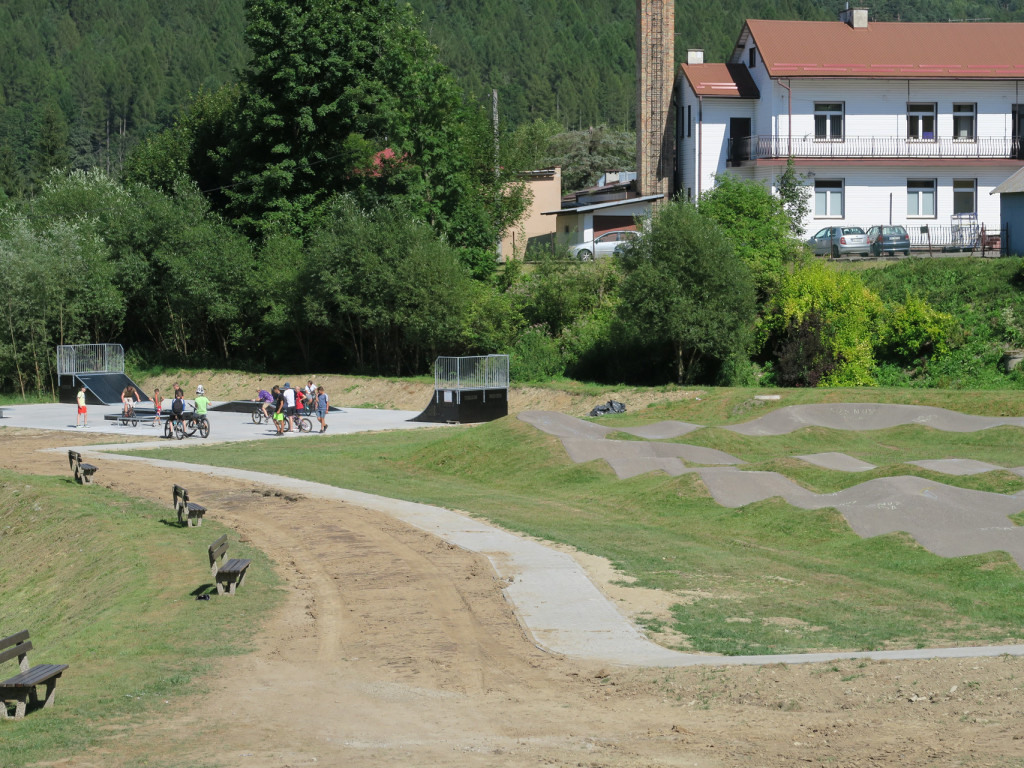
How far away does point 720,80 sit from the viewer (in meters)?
56.7

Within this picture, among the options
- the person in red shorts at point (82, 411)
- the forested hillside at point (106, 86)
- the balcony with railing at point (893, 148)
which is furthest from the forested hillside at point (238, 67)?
the person in red shorts at point (82, 411)

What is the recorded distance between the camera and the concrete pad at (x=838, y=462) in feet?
78.9

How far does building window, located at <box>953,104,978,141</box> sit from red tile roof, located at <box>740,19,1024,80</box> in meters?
1.55

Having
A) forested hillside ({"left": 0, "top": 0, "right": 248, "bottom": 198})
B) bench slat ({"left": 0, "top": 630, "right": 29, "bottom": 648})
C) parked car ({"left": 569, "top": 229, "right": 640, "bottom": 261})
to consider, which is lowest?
bench slat ({"left": 0, "top": 630, "right": 29, "bottom": 648})

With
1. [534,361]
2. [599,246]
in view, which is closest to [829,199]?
[599,246]

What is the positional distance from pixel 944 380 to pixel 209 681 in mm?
33169

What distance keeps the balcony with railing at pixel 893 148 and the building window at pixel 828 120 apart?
38 centimetres

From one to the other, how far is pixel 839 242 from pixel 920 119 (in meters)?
9.40

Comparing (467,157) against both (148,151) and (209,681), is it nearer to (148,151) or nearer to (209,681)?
(148,151)

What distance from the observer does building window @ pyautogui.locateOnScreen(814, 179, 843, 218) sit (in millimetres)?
53562

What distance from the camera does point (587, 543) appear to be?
61.1 feet

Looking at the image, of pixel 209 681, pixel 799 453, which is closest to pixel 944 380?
pixel 799 453

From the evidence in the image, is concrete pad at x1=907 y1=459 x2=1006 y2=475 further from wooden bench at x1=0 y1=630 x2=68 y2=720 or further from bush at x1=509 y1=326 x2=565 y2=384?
bush at x1=509 y1=326 x2=565 y2=384

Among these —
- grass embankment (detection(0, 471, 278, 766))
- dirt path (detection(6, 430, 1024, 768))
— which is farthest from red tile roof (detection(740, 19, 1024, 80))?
dirt path (detection(6, 430, 1024, 768))
